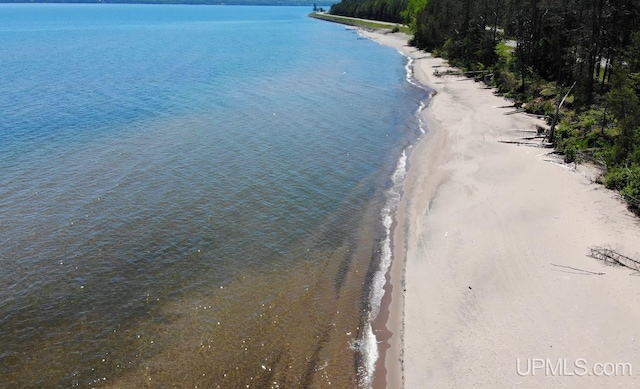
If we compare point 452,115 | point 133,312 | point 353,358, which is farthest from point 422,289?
point 452,115

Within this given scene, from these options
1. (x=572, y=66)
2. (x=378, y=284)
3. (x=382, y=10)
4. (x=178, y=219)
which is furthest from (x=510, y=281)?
(x=382, y=10)

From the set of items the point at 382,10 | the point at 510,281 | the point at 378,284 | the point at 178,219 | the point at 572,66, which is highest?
the point at 382,10

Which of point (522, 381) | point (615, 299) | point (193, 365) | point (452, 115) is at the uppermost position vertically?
point (452, 115)

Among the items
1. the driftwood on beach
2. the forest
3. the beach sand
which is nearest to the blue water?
the beach sand

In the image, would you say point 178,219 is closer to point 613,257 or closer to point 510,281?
point 510,281

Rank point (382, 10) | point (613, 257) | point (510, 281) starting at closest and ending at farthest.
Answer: point (510, 281) → point (613, 257) → point (382, 10)

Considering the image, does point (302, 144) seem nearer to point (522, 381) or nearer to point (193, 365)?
point (193, 365)
